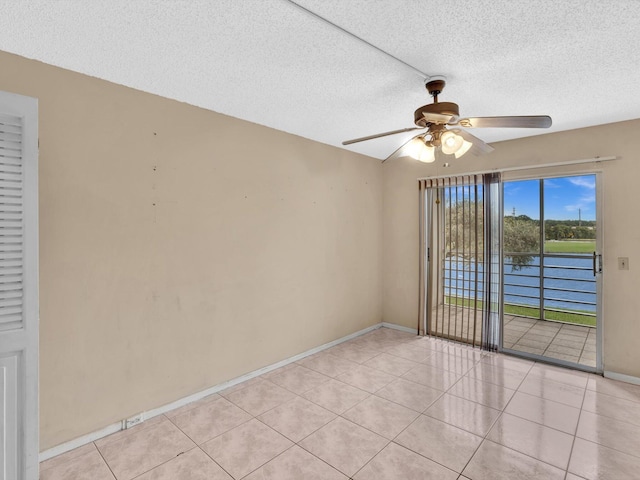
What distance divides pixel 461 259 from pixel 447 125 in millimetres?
2180

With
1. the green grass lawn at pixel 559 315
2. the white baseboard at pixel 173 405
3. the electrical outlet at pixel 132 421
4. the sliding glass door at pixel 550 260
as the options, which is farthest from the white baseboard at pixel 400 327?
the electrical outlet at pixel 132 421

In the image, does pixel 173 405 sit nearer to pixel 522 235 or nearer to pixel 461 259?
pixel 461 259

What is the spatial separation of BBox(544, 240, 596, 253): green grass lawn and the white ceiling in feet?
8.94

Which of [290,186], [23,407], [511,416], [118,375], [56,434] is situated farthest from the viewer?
[290,186]

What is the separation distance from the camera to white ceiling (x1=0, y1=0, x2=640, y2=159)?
4.99ft

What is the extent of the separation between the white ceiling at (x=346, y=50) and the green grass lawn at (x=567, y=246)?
272 centimetres

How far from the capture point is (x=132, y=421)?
7.64 feet

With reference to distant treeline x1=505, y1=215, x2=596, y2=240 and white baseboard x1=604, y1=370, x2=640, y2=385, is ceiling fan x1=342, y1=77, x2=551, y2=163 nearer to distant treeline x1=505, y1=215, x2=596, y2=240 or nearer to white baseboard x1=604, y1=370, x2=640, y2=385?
white baseboard x1=604, y1=370, x2=640, y2=385

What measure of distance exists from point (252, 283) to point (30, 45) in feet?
7.28

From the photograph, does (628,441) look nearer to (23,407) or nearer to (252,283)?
(252,283)

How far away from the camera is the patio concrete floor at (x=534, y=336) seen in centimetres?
379

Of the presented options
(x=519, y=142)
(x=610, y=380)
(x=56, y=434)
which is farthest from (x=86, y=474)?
(x=519, y=142)

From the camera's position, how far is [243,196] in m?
3.00

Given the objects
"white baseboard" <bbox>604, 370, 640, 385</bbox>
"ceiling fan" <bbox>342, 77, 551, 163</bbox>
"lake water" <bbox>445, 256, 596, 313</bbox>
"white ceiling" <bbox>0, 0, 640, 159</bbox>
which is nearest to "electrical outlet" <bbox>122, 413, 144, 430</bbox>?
"white ceiling" <bbox>0, 0, 640, 159</bbox>
